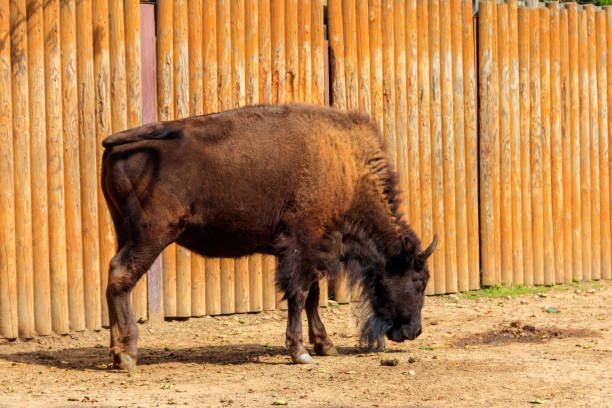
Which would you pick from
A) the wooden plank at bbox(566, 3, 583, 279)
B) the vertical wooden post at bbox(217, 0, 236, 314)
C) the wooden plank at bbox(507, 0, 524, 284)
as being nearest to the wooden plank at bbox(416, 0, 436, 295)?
the wooden plank at bbox(507, 0, 524, 284)

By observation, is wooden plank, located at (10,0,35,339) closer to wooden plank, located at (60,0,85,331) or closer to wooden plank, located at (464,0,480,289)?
wooden plank, located at (60,0,85,331)

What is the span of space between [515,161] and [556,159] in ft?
2.25

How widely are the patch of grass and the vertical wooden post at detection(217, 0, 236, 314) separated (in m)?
2.88

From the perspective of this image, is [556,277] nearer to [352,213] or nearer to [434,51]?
[434,51]

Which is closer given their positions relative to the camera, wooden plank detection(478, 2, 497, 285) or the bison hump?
the bison hump

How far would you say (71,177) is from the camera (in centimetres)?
795

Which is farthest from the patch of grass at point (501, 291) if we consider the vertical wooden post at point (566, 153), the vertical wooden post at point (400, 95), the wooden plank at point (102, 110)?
the wooden plank at point (102, 110)

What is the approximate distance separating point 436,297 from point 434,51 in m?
2.81

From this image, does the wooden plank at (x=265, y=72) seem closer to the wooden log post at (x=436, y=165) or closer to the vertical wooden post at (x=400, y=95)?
the vertical wooden post at (x=400, y=95)

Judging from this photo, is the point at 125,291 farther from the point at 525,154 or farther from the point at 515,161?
the point at 525,154

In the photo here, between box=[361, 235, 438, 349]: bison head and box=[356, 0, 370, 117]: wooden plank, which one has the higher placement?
box=[356, 0, 370, 117]: wooden plank

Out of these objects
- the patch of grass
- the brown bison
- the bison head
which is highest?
the brown bison

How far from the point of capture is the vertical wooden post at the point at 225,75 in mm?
8734

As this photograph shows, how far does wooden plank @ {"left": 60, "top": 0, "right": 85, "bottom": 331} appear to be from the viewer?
26.1ft
